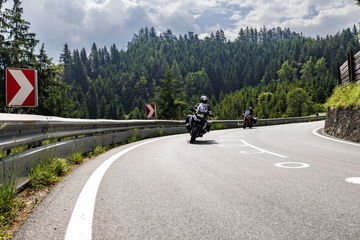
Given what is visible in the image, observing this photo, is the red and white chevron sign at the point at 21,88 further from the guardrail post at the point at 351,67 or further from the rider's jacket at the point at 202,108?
the guardrail post at the point at 351,67

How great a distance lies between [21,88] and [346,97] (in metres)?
11.8

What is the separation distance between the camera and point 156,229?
8.98 feet

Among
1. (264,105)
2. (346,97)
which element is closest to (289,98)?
(264,105)

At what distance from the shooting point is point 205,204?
3.47m

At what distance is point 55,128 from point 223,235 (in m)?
4.65

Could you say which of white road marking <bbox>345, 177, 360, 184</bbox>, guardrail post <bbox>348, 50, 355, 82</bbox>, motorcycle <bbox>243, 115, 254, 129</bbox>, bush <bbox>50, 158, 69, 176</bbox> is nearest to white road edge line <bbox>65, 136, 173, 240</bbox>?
bush <bbox>50, 158, 69, 176</bbox>

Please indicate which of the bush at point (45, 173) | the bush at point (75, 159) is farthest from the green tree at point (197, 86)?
the bush at point (45, 173)

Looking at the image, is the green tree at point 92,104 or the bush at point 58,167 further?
the green tree at point 92,104

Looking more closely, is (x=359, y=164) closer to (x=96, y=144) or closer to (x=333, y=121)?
(x=96, y=144)

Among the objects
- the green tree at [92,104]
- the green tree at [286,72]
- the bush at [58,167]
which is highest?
the green tree at [286,72]

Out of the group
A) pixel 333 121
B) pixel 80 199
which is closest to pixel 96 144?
pixel 80 199

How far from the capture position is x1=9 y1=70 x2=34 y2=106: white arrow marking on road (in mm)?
6371

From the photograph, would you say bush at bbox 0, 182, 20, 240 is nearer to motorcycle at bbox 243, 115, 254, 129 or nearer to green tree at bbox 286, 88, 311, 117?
motorcycle at bbox 243, 115, 254, 129

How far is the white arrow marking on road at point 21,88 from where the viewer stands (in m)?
6.37
